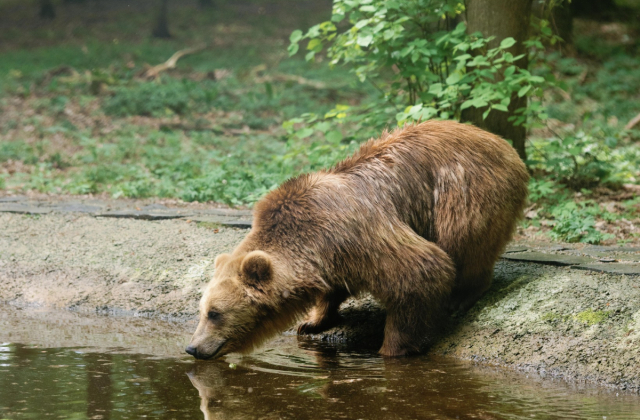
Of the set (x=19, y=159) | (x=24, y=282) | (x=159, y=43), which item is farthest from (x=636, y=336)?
(x=159, y=43)

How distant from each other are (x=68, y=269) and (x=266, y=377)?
3214mm

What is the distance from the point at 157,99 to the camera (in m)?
17.0

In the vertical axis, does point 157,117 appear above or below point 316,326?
above

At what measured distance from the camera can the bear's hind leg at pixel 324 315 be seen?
567 cm

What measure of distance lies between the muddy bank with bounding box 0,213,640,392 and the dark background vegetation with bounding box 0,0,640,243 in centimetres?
185

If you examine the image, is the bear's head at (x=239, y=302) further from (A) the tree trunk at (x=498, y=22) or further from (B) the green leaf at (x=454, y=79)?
(A) the tree trunk at (x=498, y=22)

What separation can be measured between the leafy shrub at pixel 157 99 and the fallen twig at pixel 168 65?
1.61 metres

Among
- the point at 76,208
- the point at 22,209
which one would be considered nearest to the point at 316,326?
the point at 76,208

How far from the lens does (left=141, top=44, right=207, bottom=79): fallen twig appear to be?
19812 mm

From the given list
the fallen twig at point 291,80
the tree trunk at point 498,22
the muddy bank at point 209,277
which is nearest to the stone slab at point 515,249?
the muddy bank at point 209,277

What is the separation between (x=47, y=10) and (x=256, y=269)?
92.4 feet

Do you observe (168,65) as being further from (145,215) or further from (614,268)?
(614,268)

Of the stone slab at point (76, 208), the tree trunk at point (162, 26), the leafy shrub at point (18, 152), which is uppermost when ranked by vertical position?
the tree trunk at point (162, 26)

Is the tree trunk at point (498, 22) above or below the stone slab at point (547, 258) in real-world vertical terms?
above
